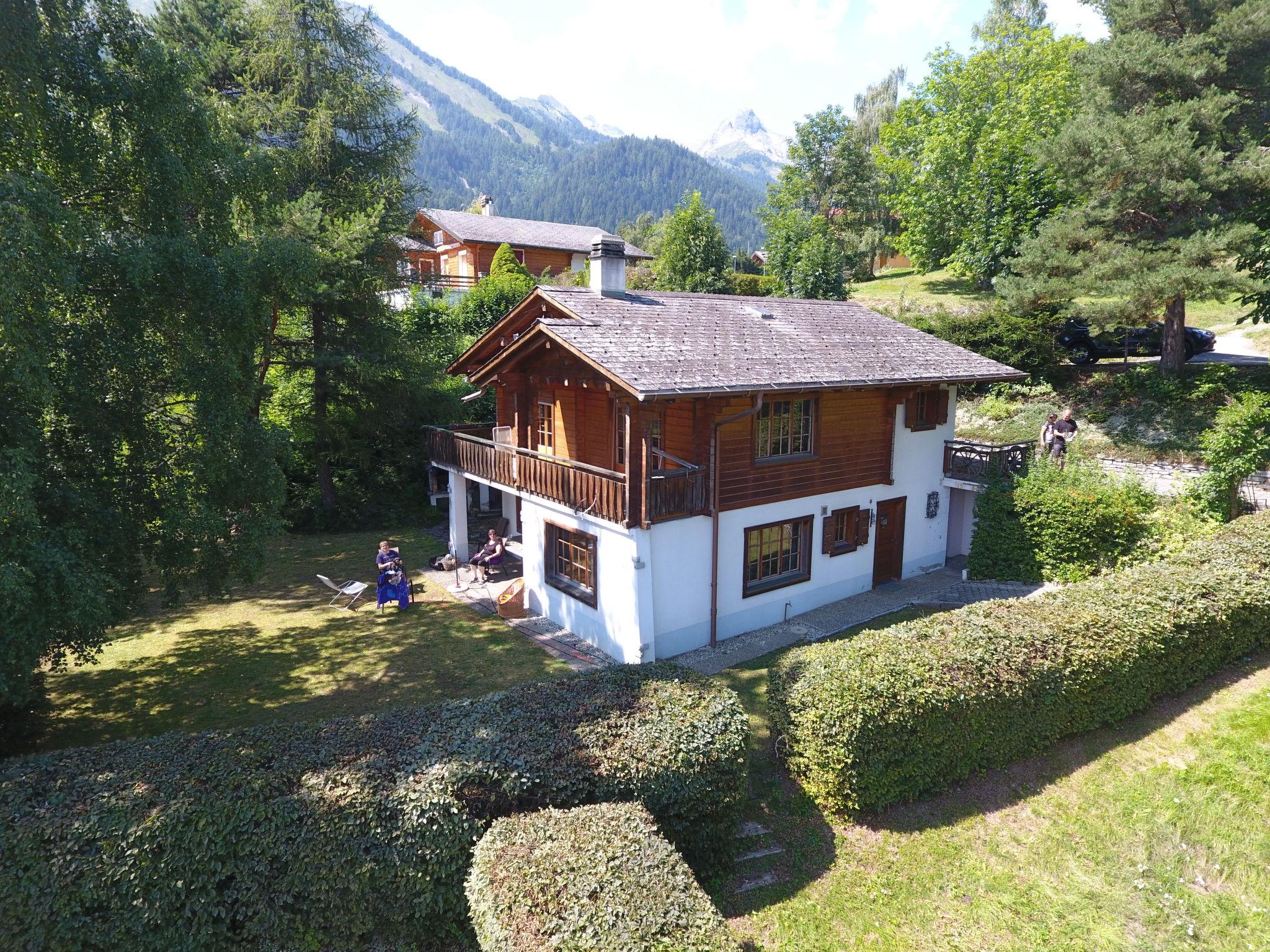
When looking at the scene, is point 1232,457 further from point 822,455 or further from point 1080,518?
point 822,455

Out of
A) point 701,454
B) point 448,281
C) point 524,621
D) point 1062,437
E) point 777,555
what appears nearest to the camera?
point 701,454

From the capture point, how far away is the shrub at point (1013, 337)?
2486 centimetres

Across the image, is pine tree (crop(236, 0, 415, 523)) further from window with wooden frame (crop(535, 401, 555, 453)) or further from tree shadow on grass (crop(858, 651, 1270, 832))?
tree shadow on grass (crop(858, 651, 1270, 832))

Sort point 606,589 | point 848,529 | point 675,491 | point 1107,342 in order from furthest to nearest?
point 1107,342, point 848,529, point 606,589, point 675,491

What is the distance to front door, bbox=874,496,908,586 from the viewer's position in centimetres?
1772

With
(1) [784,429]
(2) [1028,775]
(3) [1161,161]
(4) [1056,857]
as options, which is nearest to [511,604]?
(1) [784,429]

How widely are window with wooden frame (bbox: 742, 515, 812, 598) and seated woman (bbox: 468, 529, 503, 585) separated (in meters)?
6.88

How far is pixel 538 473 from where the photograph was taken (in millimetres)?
15188

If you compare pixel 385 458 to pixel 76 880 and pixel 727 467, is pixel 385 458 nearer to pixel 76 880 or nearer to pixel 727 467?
pixel 727 467

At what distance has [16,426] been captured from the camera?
862 centimetres

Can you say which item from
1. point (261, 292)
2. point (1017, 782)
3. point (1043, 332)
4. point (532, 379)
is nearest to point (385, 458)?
point (532, 379)

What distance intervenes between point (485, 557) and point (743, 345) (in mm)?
8448

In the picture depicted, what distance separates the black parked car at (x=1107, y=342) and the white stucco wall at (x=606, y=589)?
836 inches

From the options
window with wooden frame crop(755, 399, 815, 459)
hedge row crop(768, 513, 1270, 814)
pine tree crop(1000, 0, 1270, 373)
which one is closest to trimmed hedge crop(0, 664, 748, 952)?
hedge row crop(768, 513, 1270, 814)
